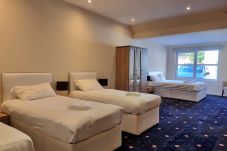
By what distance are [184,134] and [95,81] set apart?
254 centimetres

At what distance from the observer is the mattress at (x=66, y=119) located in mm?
1943

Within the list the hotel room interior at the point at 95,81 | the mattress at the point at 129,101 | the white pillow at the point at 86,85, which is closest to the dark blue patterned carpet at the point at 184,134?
the hotel room interior at the point at 95,81

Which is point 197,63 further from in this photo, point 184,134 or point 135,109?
point 135,109

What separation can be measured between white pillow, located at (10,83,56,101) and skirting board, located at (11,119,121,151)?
0.52 m

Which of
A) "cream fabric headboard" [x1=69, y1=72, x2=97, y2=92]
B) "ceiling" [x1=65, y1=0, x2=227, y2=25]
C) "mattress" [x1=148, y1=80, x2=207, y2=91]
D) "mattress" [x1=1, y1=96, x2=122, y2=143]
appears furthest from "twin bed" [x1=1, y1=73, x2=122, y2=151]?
"mattress" [x1=148, y1=80, x2=207, y2=91]

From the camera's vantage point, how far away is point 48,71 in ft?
12.6

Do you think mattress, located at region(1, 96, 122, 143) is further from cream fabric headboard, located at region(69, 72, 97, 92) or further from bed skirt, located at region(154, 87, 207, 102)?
bed skirt, located at region(154, 87, 207, 102)

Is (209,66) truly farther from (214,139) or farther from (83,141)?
(83,141)

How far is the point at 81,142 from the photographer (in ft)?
6.57

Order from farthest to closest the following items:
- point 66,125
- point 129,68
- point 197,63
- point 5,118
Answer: point 197,63, point 129,68, point 5,118, point 66,125

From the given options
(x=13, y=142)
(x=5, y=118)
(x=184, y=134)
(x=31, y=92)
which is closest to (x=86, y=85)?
(x=31, y=92)

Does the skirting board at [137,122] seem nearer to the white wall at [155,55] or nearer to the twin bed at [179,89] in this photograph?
the twin bed at [179,89]

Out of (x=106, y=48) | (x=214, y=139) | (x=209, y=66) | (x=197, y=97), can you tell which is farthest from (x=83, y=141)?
(x=209, y=66)

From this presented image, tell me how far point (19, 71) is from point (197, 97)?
5.53m
